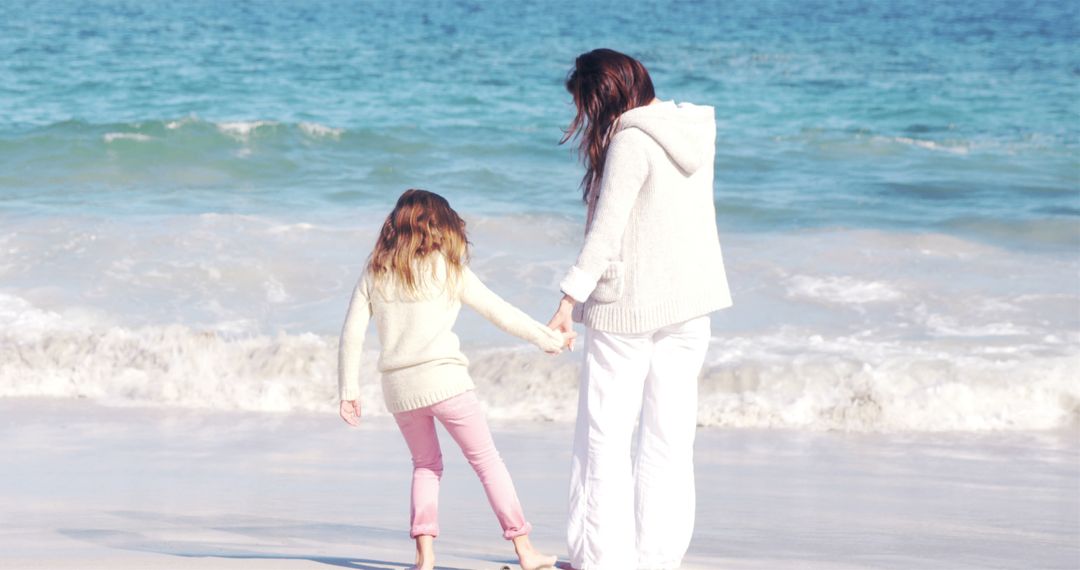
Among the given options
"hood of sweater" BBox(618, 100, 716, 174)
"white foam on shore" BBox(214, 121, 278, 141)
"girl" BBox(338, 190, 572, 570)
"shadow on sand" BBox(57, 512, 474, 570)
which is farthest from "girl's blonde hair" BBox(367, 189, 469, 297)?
"white foam on shore" BBox(214, 121, 278, 141)

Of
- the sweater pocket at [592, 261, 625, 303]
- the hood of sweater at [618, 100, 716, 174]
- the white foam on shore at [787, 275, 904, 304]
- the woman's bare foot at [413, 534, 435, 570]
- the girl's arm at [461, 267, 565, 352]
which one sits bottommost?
the woman's bare foot at [413, 534, 435, 570]

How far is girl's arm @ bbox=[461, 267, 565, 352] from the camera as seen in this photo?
3.19 meters

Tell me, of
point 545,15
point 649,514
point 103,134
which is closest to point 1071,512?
point 649,514

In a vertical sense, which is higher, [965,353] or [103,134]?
[103,134]

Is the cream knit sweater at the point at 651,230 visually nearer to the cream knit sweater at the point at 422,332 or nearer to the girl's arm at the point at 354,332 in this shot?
the cream knit sweater at the point at 422,332

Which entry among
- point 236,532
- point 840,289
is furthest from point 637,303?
point 840,289

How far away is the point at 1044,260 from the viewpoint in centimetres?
953

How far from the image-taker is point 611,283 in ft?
10.4

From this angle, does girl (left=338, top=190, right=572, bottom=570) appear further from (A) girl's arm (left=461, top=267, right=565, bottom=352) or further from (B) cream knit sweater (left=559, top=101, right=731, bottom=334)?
(B) cream knit sweater (left=559, top=101, right=731, bottom=334)

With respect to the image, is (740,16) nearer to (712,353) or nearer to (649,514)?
(712,353)

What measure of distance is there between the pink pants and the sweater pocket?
1.44 ft

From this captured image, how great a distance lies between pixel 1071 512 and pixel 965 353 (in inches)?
102

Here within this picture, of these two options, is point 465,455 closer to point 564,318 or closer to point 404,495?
point 564,318

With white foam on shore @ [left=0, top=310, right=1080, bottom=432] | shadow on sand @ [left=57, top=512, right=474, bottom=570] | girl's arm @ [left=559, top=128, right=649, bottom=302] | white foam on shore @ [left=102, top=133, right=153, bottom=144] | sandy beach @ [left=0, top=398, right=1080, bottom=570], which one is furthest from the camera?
white foam on shore @ [left=102, top=133, right=153, bottom=144]
